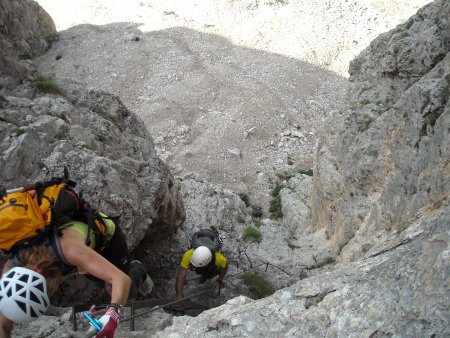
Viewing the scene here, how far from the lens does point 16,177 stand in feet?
24.7

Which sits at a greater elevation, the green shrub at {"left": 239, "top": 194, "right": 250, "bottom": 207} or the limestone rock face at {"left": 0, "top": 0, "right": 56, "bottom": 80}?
the limestone rock face at {"left": 0, "top": 0, "right": 56, "bottom": 80}

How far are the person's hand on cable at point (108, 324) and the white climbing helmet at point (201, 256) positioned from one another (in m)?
4.95

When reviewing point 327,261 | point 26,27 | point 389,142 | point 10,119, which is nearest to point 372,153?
point 389,142

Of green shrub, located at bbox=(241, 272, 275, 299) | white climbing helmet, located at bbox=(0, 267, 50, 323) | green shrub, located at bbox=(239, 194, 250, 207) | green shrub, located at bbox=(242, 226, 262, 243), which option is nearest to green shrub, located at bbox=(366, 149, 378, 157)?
green shrub, located at bbox=(241, 272, 275, 299)

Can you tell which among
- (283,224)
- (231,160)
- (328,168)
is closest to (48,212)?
(328,168)

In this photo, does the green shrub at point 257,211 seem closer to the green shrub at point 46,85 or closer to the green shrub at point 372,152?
the green shrub at point 372,152

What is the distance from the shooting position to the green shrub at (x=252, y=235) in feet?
44.3

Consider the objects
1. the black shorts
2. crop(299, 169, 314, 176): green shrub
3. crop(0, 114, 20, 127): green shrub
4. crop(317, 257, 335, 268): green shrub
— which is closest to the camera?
the black shorts

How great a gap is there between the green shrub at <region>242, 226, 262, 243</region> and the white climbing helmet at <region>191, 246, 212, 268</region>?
4.74 m

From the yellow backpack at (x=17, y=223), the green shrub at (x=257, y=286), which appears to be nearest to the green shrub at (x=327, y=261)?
the green shrub at (x=257, y=286)

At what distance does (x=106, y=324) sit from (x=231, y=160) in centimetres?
1739

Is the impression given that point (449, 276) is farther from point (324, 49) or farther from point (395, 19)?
point (395, 19)

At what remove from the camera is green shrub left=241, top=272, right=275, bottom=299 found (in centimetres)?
1049

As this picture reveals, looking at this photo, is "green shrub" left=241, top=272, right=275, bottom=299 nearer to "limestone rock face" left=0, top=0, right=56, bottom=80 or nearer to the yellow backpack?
the yellow backpack
